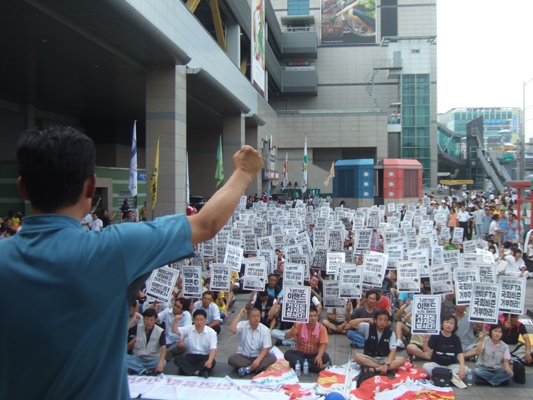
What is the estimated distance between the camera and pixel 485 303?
26.2 feet

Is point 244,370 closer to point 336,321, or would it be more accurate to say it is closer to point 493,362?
point 336,321

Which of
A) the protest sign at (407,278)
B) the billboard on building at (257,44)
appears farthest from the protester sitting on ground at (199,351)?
the billboard on building at (257,44)

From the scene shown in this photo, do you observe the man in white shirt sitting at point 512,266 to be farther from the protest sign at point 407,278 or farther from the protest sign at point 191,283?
the protest sign at point 191,283

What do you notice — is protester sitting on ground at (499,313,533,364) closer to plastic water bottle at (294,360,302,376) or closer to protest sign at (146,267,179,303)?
plastic water bottle at (294,360,302,376)

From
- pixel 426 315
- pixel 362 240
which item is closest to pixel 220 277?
pixel 426 315

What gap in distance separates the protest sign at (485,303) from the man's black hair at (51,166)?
7.67m

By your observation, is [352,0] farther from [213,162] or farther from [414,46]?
[213,162]

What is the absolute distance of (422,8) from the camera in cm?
6019

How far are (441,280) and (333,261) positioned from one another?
262 cm

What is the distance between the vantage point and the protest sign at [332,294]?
9672 mm

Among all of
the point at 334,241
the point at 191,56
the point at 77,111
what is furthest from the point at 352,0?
the point at 334,241

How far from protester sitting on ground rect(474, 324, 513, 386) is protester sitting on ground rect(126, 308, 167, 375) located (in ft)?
15.5

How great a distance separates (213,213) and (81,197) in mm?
413

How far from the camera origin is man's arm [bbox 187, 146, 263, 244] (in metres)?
1.61
